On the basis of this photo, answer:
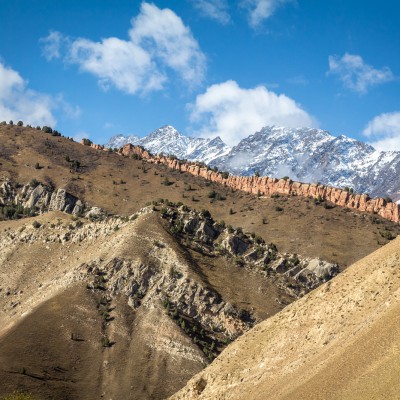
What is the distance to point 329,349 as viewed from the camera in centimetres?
5331

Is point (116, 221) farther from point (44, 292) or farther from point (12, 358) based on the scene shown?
point (12, 358)

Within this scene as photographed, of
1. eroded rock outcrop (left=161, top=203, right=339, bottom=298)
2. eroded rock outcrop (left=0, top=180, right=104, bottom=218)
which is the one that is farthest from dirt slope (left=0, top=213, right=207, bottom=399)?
eroded rock outcrop (left=0, top=180, right=104, bottom=218)

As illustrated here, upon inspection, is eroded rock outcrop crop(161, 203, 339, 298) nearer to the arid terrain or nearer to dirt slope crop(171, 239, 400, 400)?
the arid terrain

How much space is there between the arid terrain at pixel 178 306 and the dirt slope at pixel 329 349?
172 millimetres

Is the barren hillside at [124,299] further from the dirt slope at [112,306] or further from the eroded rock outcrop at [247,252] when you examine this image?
the eroded rock outcrop at [247,252]

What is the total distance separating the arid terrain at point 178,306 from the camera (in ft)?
190

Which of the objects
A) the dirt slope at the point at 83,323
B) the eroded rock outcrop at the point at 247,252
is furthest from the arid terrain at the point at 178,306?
the eroded rock outcrop at the point at 247,252

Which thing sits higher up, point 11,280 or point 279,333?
point 279,333

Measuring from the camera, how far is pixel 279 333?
62844 millimetres

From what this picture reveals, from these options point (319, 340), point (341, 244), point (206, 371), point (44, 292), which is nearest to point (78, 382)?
point (44, 292)

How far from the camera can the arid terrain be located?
190ft

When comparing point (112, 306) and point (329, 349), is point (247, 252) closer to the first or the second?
point (112, 306)

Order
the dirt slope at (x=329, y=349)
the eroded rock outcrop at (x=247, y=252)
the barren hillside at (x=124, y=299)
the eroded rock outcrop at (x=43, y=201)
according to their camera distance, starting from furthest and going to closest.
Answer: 1. the eroded rock outcrop at (x=43, y=201)
2. the eroded rock outcrop at (x=247, y=252)
3. the barren hillside at (x=124, y=299)
4. the dirt slope at (x=329, y=349)

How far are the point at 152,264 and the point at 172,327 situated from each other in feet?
61.9
